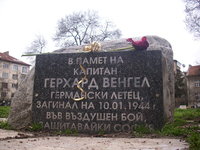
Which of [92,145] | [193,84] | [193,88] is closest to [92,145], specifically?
[92,145]

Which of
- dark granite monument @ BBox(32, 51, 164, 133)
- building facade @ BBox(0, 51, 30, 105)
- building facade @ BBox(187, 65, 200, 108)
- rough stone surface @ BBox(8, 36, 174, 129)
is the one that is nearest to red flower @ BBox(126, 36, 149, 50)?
dark granite monument @ BBox(32, 51, 164, 133)

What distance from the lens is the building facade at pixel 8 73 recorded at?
56750 millimetres

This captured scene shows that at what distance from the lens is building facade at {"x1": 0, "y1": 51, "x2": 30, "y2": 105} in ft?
186

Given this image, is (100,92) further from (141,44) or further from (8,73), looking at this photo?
(8,73)

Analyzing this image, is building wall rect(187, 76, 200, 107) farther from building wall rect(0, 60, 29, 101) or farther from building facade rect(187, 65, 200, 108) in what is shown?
building wall rect(0, 60, 29, 101)

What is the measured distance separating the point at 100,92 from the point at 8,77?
56986mm

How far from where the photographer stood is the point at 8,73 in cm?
5850

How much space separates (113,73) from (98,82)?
379mm

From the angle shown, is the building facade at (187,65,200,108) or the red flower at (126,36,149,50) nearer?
the red flower at (126,36,149,50)

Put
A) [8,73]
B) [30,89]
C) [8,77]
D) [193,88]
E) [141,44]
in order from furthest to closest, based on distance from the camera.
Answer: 1. [8,77]
2. [8,73]
3. [193,88]
4. [30,89]
5. [141,44]

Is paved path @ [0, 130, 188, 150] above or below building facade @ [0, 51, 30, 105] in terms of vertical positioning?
below

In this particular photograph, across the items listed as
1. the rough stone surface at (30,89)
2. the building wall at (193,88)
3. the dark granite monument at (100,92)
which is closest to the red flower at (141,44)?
the dark granite monument at (100,92)

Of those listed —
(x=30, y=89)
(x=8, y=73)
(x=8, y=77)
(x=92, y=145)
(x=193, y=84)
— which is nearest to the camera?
(x=92, y=145)

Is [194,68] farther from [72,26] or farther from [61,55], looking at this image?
[61,55]
